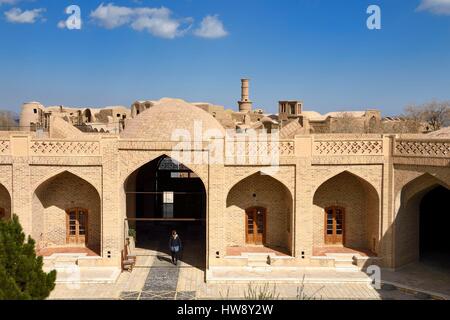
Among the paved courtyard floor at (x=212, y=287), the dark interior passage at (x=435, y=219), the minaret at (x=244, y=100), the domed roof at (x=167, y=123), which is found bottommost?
the paved courtyard floor at (x=212, y=287)

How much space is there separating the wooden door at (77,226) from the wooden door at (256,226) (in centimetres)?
564

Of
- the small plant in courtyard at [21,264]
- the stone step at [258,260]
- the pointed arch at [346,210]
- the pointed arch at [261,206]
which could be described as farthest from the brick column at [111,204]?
the pointed arch at [346,210]

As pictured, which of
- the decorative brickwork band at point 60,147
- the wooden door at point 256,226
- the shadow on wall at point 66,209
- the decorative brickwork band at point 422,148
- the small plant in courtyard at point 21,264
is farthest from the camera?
the wooden door at point 256,226

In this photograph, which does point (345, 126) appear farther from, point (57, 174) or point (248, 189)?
point (57, 174)

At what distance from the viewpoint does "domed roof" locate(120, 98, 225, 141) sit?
16047 millimetres

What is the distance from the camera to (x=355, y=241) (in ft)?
51.2

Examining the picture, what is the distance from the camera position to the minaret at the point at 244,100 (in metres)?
53.6

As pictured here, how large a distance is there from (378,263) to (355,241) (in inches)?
52.7

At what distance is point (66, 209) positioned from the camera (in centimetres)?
1547

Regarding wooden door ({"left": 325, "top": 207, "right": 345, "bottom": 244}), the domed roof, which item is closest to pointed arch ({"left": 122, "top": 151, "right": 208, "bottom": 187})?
the domed roof

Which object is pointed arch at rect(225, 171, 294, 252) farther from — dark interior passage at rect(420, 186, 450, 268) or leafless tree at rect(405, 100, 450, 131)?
leafless tree at rect(405, 100, 450, 131)

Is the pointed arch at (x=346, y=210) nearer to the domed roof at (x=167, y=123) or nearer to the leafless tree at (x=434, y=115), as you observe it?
the domed roof at (x=167, y=123)

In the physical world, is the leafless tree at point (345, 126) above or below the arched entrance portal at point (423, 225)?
above
